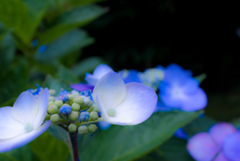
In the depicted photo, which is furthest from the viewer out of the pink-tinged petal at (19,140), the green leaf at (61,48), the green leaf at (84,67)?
the green leaf at (84,67)

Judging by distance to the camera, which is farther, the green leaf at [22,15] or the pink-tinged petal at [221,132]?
the green leaf at [22,15]

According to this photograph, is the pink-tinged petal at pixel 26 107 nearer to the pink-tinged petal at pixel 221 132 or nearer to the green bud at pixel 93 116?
the green bud at pixel 93 116

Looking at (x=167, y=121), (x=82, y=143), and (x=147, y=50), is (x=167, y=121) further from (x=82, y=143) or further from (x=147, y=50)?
(x=147, y=50)

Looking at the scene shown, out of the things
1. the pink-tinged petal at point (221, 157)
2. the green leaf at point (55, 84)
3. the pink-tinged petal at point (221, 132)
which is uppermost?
the green leaf at point (55, 84)

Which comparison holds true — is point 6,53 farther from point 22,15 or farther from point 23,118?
point 23,118

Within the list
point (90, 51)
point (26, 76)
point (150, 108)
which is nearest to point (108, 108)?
point (150, 108)

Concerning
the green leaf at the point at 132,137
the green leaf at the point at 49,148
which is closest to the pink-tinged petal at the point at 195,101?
the green leaf at the point at 132,137

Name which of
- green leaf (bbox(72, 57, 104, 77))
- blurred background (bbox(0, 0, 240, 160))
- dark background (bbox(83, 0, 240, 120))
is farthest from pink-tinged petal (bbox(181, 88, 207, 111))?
dark background (bbox(83, 0, 240, 120))
